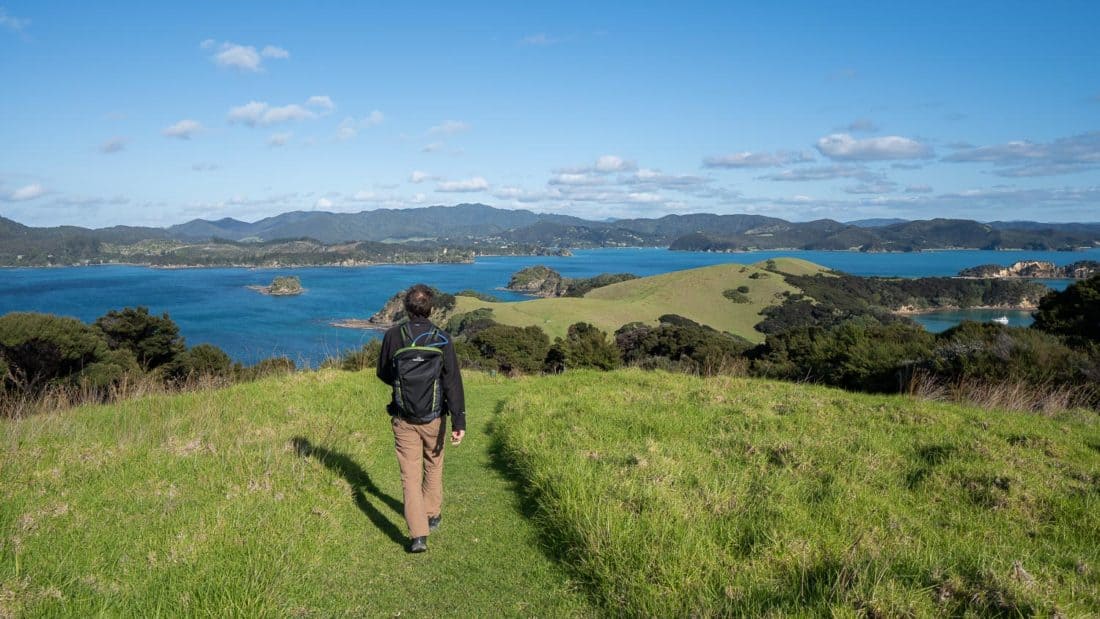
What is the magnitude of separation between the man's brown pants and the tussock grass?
967 millimetres

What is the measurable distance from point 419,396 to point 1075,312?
29.9m

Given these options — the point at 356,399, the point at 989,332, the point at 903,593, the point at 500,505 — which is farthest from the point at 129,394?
the point at 989,332

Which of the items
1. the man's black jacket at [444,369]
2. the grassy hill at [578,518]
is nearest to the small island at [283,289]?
the grassy hill at [578,518]

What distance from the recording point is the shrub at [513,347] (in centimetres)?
3926

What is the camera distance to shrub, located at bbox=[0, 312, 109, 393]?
2334 centimetres

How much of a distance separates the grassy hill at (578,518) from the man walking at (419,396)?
1.67ft

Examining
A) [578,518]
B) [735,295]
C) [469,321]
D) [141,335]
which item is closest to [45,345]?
[141,335]

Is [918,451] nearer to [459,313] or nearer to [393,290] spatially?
[459,313]

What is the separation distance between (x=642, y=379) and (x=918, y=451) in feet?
18.4

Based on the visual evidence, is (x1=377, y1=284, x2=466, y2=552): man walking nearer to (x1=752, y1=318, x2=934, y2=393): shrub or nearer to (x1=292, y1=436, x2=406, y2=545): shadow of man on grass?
(x1=292, y1=436, x2=406, y2=545): shadow of man on grass

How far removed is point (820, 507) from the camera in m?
4.54

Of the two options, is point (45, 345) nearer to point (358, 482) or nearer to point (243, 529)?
point (358, 482)

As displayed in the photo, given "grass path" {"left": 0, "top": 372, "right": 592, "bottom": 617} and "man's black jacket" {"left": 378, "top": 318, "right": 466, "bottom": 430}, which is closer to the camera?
"grass path" {"left": 0, "top": 372, "right": 592, "bottom": 617}

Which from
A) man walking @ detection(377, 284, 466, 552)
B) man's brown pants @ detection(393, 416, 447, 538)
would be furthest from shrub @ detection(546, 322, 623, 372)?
man walking @ detection(377, 284, 466, 552)
